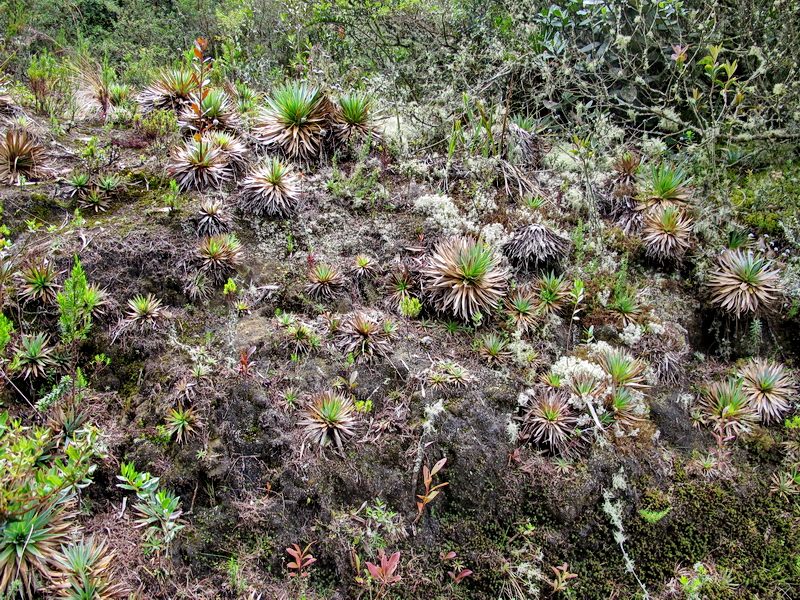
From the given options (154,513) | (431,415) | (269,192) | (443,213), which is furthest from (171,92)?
(431,415)

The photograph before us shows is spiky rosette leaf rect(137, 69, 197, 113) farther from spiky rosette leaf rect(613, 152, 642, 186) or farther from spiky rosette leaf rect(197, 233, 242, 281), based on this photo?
spiky rosette leaf rect(613, 152, 642, 186)

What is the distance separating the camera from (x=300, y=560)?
3014 millimetres

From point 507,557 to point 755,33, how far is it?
582cm

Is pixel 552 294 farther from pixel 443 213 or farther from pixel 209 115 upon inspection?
pixel 209 115

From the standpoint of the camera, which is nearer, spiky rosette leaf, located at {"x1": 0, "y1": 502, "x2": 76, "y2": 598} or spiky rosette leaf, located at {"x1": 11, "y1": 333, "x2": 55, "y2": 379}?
spiky rosette leaf, located at {"x1": 0, "y1": 502, "x2": 76, "y2": 598}

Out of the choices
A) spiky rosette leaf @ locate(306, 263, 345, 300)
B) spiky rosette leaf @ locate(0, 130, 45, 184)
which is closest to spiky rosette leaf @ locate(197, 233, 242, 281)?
spiky rosette leaf @ locate(306, 263, 345, 300)

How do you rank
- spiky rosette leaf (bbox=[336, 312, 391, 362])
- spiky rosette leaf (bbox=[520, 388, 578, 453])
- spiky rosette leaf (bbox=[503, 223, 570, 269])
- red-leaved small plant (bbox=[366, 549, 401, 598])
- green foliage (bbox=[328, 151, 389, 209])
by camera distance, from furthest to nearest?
1. green foliage (bbox=[328, 151, 389, 209])
2. spiky rosette leaf (bbox=[503, 223, 570, 269])
3. spiky rosette leaf (bbox=[336, 312, 391, 362])
4. spiky rosette leaf (bbox=[520, 388, 578, 453])
5. red-leaved small plant (bbox=[366, 549, 401, 598])

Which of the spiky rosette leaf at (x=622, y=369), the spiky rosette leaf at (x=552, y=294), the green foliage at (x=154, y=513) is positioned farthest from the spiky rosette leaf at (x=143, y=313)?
the spiky rosette leaf at (x=622, y=369)

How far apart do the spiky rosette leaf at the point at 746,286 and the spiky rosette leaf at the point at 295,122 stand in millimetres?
4087

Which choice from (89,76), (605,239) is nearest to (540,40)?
(605,239)

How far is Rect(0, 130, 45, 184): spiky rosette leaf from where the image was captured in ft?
13.7

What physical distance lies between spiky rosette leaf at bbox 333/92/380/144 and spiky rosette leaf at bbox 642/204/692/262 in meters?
3.00

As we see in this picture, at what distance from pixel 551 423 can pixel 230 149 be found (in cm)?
386

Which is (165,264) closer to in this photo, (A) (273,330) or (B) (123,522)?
(A) (273,330)
